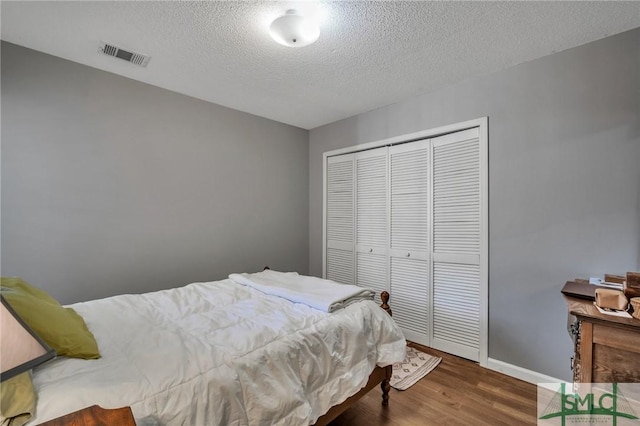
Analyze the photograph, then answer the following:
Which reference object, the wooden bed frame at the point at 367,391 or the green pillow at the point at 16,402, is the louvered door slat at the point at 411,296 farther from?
the green pillow at the point at 16,402

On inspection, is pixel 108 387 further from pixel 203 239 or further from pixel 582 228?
pixel 582 228

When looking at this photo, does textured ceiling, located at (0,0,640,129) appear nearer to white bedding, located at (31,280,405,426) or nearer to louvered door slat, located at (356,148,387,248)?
louvered door slat, located at (356,148,387,248)

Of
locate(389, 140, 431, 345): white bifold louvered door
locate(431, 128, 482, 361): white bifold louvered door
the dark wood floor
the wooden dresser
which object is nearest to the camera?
the wooden dresser

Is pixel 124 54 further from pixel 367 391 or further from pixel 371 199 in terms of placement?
pixel 367 391

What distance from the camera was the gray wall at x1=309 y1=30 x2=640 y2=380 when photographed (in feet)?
6.23

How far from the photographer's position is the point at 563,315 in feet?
6.87

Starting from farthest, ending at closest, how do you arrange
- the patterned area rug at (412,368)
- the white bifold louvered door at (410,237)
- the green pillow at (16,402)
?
the white bifold louvered door at (410,237), the patterned area rug at (412,368), the green pillow at (16,402)

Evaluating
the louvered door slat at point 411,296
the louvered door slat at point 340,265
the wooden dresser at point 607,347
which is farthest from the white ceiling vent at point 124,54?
the wooden dresser at point 607,347

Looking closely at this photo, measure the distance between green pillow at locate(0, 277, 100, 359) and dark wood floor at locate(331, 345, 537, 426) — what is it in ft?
4.75

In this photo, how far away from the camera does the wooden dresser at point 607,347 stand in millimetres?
1255

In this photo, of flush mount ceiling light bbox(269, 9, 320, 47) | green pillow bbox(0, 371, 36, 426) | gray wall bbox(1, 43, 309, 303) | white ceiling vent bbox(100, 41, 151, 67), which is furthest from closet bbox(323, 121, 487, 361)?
green pillow bbox(0, 371, 36, 426)

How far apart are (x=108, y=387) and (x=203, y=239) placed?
207 centimetres

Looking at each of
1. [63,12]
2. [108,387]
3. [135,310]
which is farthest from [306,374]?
[63,12]

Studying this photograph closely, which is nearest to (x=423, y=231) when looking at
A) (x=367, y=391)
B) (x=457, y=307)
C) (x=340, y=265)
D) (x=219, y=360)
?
(x=457, y=307)
